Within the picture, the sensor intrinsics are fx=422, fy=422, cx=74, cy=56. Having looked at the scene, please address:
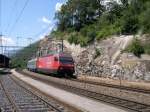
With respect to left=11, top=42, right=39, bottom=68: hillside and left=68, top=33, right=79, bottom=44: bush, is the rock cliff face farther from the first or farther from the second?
left=11, top=42, right=39, bottom=68: hillside

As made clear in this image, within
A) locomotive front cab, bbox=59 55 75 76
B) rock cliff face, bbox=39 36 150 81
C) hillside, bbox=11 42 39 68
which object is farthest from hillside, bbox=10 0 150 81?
hillside, bbox=11 42 39 68

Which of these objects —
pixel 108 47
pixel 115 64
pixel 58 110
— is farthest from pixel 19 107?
pixel 108 47

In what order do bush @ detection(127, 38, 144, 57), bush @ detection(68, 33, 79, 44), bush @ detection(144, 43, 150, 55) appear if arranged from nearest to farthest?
1. bush @ detection(144, 43, 150, 55)
2. bush @ detection(127, 38, 144, 57)
3. bush @ detection(68, 33, 79, 44)

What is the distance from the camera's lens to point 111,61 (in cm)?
5106

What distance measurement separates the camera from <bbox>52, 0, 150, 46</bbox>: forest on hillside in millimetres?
56487

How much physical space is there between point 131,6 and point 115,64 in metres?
14.7

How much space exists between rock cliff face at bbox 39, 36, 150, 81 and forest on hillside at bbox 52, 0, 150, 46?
2.05m

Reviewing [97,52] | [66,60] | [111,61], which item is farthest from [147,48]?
[97,52]

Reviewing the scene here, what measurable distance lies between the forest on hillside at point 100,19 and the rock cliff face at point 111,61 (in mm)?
2046

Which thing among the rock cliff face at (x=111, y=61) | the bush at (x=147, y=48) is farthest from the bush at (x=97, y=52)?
the bush at (x=147, y=48)

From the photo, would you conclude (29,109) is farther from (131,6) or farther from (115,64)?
(131,6)

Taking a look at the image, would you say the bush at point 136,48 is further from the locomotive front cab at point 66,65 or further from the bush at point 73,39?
the bush at point 73,39

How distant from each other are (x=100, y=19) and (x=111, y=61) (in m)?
23.1

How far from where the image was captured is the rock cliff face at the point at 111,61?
1619 inches
